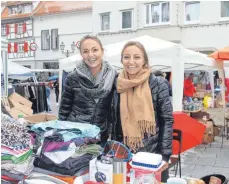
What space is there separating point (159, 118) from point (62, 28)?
2544 centimetres

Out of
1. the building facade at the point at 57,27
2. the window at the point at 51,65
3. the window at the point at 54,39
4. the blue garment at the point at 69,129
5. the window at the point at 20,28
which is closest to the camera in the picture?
the blue garment at the point at 69,129

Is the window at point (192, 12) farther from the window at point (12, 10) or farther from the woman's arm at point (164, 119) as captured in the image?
the window at point (12, 10)

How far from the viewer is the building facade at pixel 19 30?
2972cm

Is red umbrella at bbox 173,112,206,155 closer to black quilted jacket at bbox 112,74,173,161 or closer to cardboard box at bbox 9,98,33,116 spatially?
black quilted jacket at bbox 112,74,173,161

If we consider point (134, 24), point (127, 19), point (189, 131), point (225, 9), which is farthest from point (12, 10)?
point (189, 131)

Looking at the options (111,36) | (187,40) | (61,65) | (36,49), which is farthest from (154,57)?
(36,49)

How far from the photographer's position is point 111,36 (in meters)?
20.8

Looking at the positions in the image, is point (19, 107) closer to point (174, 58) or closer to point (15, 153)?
point (174, 58)

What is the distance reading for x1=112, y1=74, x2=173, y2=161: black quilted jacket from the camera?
205 centimetres

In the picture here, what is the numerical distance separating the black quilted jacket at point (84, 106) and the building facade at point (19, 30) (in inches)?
1068

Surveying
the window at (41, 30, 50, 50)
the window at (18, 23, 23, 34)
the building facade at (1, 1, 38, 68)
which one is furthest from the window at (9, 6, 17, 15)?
the window at (41, 30, 50, 50)

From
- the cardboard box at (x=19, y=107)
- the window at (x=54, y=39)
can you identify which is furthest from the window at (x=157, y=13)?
the cardboard box at (x=19, y=107)

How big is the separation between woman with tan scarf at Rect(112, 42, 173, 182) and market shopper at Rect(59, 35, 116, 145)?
72mm

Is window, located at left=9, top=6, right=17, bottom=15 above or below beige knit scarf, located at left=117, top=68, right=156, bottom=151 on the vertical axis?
above
